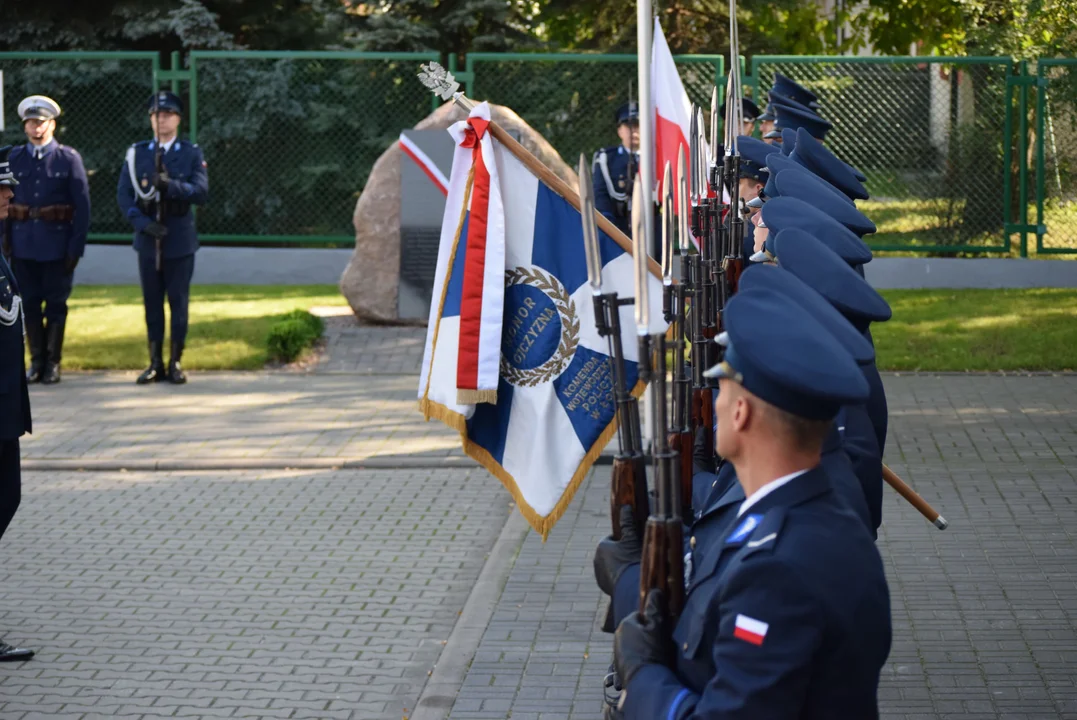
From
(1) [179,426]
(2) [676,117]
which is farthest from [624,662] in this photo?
(1) [179,426]

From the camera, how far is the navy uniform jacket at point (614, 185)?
12492 mm

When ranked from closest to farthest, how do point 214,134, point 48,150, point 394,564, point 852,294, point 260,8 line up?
point 852,294 < point 394,564 < point 48,150 < point 214,134 < point 260,8

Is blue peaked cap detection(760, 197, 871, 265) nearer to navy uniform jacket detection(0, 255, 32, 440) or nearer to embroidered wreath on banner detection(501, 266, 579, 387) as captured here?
embroidered wreath on banner detection(501, 266, 579, 387)

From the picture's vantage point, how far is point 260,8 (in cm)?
2156

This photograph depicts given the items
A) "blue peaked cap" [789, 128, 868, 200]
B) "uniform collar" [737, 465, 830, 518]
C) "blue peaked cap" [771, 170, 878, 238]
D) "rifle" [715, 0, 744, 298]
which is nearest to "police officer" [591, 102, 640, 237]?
"rifle" [715, 0, 744, 298]

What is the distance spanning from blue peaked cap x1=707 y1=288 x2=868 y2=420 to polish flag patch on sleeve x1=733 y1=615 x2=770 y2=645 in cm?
40

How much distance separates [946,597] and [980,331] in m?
7.36

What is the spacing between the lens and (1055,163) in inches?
624

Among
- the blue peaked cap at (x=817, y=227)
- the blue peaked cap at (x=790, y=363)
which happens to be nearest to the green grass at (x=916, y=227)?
the blue peaked cap at (x=817, y=227)

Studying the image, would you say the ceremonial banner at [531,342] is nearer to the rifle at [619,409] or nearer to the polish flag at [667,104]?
the rifle at [619,409]

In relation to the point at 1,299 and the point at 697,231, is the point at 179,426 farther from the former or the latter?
the point at 697,231

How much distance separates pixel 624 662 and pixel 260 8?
66.2 feet

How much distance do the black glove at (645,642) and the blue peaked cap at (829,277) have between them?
1.05 metres

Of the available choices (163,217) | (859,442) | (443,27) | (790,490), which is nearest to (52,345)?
(163,217)
